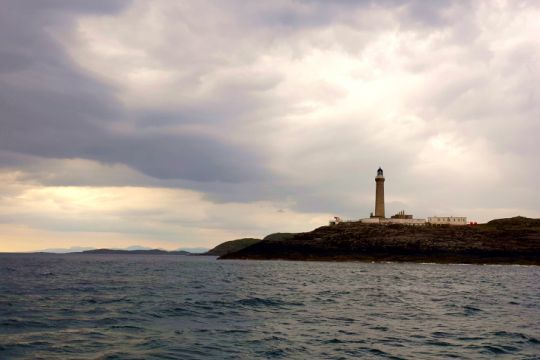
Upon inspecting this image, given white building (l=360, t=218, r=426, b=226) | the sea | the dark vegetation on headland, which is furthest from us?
white building (l=360, t=218, r=426, b=226)

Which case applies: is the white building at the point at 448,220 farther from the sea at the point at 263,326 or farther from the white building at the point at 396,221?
the sea at the point at 263,326

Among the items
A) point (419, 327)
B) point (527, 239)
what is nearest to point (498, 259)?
point (527, 239)

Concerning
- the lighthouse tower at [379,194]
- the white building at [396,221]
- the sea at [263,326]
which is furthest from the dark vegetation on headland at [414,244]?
the sea at [263,326]

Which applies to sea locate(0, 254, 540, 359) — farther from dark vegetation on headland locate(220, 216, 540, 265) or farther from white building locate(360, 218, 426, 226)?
white building locate(360, 218, 426, 226)

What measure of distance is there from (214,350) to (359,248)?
128890 millimetres

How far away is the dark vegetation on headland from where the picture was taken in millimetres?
131250

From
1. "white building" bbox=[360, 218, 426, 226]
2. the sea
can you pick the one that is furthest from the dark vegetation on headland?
the sea

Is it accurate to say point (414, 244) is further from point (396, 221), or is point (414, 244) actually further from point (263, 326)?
point (263, 326)

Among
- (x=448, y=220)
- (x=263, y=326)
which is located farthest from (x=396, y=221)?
(x=263, y=326)

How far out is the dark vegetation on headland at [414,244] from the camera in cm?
13125

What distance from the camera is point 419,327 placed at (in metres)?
29.0

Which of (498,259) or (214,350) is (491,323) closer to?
(214,350)

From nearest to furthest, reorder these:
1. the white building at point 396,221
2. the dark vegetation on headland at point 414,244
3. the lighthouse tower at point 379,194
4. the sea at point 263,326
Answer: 1. the sea at point 263,326
2. the dark vegetation on headland at point 414,244
3. the white building at point 396,221
4. the lighthouse tower at point 379,194

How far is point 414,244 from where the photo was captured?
466 feet
